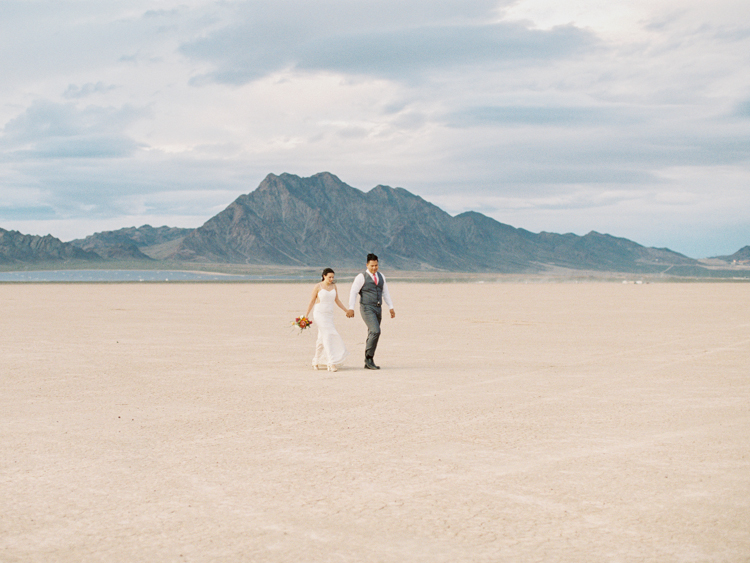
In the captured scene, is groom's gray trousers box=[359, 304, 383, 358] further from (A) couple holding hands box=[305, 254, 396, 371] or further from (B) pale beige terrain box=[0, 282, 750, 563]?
(B) pale beige terrain box=[0, 282, 750, 563]

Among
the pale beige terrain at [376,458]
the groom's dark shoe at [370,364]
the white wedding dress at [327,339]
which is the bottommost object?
the pale beige terrain at [376,458]

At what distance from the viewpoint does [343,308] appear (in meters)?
14.2

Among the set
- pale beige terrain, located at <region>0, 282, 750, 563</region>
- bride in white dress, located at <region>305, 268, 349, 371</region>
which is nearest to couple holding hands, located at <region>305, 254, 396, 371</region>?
bride in white dress, located at <region>305, 268, 349, 371</region>

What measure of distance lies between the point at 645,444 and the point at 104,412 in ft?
21.8

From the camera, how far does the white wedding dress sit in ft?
45.6

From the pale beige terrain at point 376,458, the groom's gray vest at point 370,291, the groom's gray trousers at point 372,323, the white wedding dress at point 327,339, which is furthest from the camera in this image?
the groom's gray vest at point 370,291

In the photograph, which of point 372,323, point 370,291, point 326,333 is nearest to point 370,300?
point 370,291

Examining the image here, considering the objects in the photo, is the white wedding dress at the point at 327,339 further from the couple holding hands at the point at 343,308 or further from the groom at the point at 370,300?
the groom at the point at 370,300

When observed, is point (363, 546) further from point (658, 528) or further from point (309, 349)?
point (309, 349)

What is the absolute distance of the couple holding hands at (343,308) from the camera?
13984 millimetres

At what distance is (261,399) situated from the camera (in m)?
10.9

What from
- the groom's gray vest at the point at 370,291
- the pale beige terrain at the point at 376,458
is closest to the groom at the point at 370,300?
the groom's gray vest at the point at 370,291

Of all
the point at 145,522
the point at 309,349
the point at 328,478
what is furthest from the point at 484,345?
the point at 145,522

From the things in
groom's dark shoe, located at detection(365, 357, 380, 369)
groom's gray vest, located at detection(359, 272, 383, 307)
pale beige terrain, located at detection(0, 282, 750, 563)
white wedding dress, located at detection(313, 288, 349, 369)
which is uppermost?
groom's gray vest, located at detection(359, 272, 383, 307)
